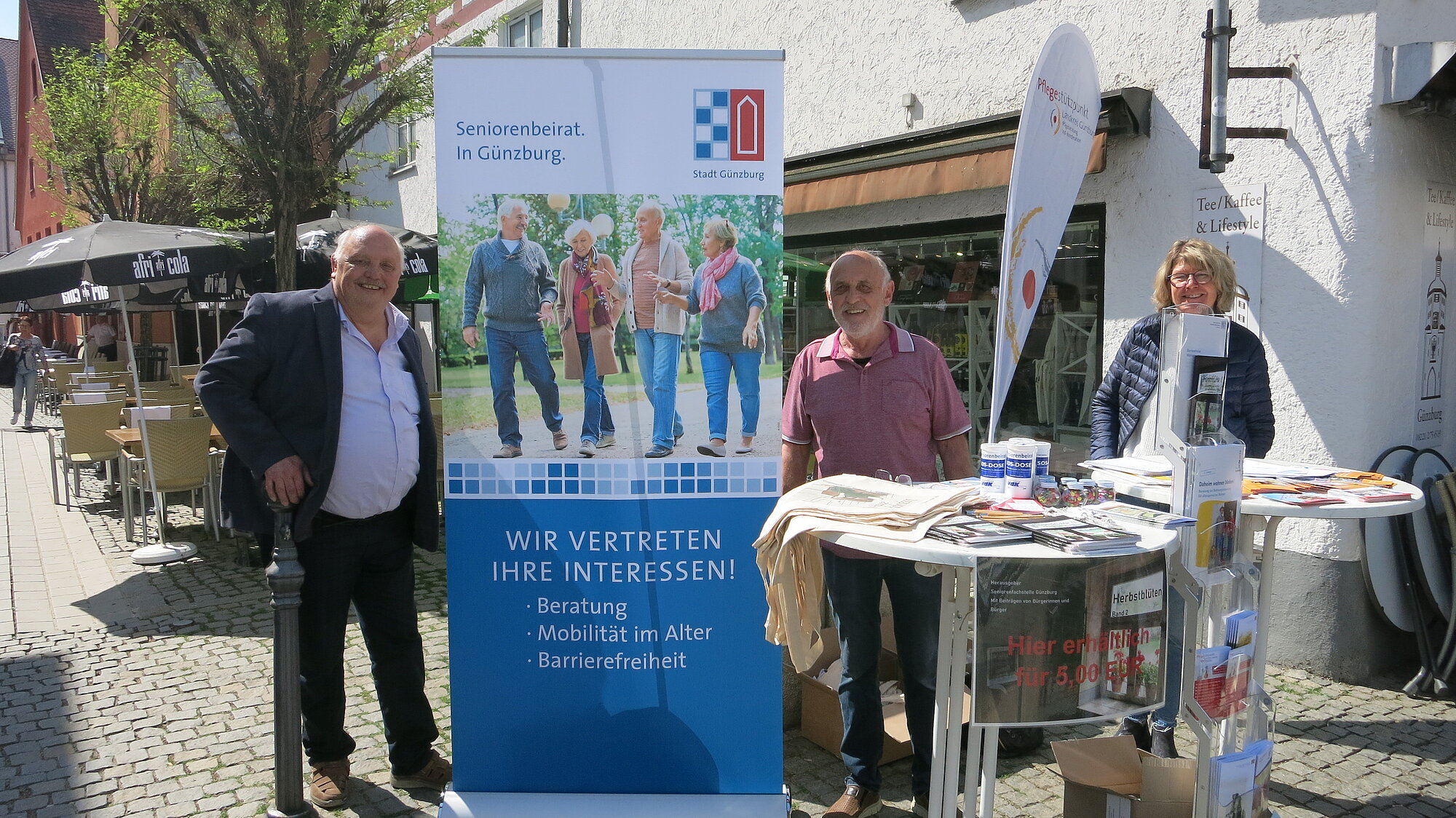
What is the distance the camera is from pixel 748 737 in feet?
9.87

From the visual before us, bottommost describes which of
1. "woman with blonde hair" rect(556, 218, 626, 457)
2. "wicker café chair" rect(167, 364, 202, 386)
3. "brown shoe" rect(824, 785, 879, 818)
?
"brown shoe" rect(824, 785, 879, 818)

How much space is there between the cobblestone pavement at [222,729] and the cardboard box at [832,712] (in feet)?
0.19

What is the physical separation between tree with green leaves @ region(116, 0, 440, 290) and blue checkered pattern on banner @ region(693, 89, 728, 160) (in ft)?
19.2

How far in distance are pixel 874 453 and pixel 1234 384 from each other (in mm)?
1515

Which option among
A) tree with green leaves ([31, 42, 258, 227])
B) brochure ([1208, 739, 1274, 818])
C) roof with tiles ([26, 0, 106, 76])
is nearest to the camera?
brochure ([1208, 739, 1274, 818])

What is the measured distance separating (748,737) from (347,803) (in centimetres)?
144

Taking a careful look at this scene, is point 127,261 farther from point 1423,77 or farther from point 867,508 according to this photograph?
point 1423,77

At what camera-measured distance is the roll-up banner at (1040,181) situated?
112 inches

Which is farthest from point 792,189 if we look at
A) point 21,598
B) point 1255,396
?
point 21,598

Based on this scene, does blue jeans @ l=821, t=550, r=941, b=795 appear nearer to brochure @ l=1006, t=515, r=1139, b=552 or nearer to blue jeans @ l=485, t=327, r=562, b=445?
brochure @ l=1006, t=515, r=1139, b=552

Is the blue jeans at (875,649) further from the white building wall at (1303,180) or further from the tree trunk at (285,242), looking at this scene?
the tree trunk at (285,242)

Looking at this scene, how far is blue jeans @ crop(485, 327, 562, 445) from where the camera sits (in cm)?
287

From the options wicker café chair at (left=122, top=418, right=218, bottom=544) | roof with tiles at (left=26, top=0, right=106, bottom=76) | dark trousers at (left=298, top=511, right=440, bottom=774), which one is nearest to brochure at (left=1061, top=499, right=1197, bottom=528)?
dark trousers at (left=298, top=511, right=440, bottom=774)

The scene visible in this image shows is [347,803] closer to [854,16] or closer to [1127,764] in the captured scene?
[1127,764]
